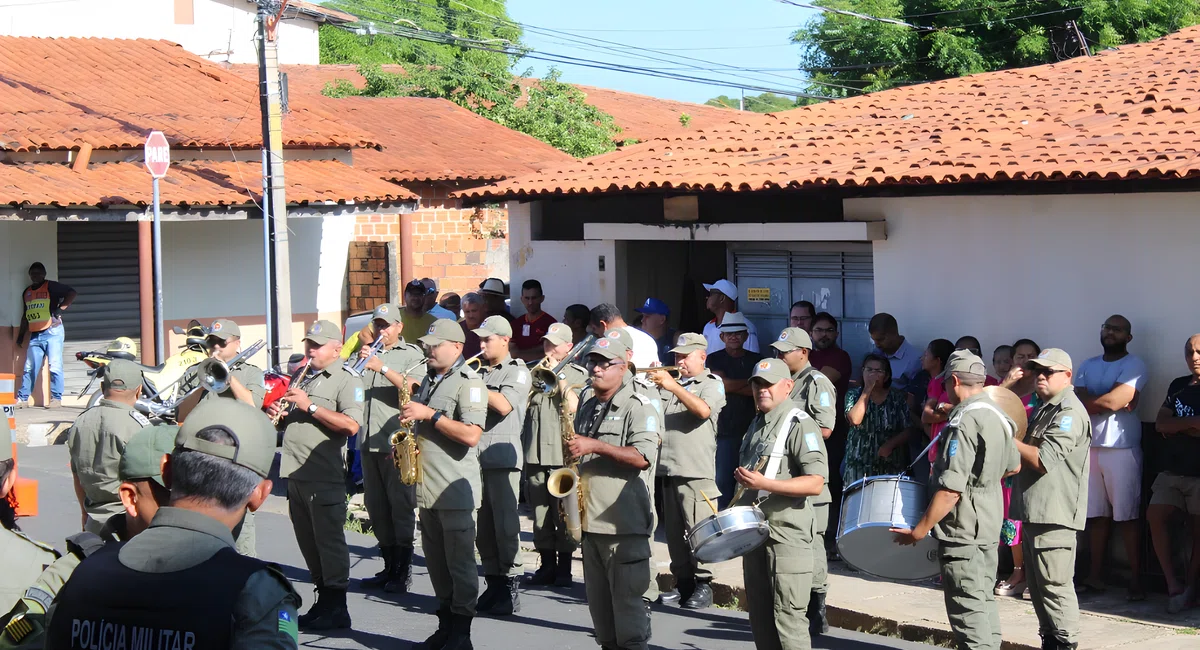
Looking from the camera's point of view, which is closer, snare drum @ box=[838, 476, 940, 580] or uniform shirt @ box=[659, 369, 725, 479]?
snare drum @ box=[838, 476, 940, 580]

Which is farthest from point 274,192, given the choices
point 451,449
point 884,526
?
point 884,526

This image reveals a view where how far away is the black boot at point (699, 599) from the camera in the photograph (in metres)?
8.70

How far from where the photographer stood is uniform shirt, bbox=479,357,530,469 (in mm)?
8625

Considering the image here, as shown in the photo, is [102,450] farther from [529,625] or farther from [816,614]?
[816,614]

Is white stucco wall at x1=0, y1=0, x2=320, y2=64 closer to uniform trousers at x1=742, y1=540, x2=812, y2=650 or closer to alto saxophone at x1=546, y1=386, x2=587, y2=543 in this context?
alto saxophone at x1=546, y1=386, x2=587, y2=543

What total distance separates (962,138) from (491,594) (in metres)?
5.66

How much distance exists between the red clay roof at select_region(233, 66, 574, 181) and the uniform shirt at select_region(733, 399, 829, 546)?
15.8 m

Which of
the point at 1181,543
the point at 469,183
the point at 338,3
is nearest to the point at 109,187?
the point at 469,183

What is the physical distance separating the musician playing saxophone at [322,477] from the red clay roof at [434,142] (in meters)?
14.2

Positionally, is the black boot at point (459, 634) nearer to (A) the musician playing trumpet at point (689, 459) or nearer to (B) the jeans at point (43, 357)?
(A) the musician playing trumpet at point (689, 459)

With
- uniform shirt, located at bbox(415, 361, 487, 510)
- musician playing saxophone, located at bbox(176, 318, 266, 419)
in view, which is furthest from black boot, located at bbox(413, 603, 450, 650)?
musician playing saxophone, located at bbox(176, 318, 266, 419)

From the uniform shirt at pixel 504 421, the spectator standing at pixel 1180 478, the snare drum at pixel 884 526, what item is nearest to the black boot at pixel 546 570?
the uniform shirt at pixel 504 421

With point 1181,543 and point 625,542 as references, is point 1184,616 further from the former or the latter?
point 625,542

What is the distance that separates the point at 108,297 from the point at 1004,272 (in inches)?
531
